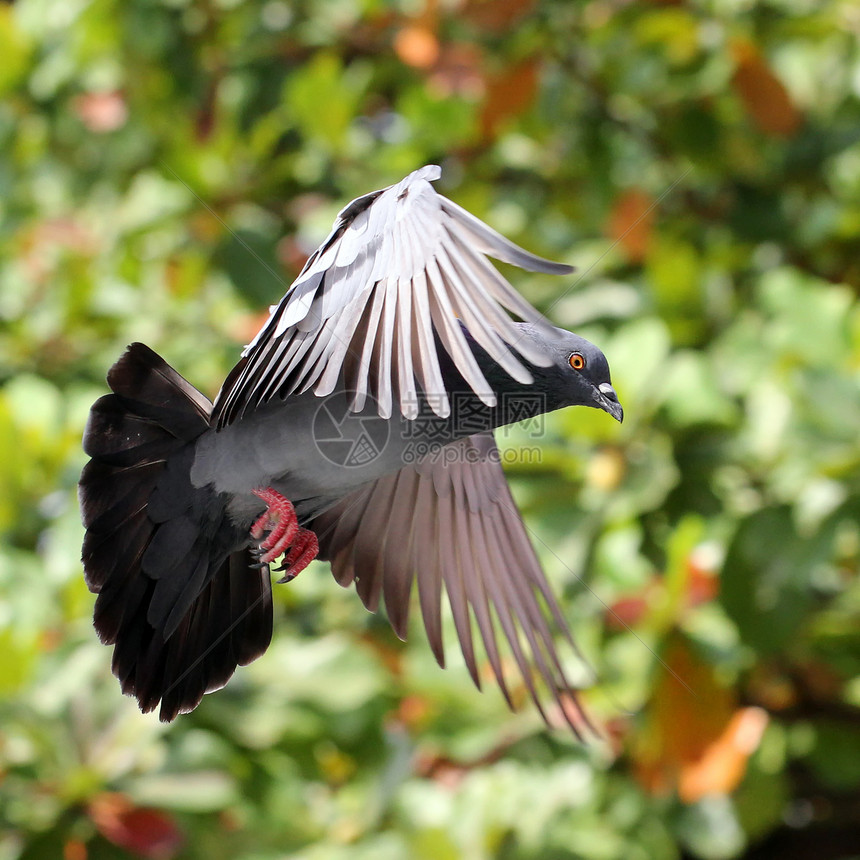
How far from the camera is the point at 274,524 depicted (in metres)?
1.42

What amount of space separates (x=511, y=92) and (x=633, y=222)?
19.0 inches

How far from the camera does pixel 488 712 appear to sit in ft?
8.92

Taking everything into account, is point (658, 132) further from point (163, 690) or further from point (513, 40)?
point (163, 690)

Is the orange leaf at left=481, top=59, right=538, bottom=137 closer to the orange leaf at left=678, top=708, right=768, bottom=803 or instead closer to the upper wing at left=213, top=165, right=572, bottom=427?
the orange leaf at left=678, top=708, right=768, bottom=803

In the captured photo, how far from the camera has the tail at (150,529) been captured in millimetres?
1406

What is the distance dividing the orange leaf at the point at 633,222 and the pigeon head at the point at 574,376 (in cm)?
157

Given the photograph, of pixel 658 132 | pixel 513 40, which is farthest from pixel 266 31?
pixel 658 132

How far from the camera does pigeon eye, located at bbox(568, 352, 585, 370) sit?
1.42 metres

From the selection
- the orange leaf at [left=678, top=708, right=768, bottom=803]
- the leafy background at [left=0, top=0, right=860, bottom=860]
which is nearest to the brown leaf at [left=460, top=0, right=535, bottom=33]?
the leafy background at [left=0, top=0, right=860, bottom=860]

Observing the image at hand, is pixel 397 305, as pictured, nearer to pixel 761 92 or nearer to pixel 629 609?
pixel 629 609

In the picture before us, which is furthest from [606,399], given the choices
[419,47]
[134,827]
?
[419,47]

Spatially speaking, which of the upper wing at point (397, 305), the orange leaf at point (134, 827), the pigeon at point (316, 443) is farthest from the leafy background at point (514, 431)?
the upper wing at point (397, 305)

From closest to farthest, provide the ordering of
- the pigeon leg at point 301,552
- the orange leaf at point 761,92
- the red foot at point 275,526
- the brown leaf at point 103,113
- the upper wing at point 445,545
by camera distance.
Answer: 1. the red foot at point 275,526
2. the pigeon leg at point 301,552
3. the upper wing at point 445,545
4. the orange leaf at point 761,92
5. the brown leaf at point 103,113

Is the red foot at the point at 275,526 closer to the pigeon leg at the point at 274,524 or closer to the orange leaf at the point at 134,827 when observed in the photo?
the pigeon leg at the point at 274,524
